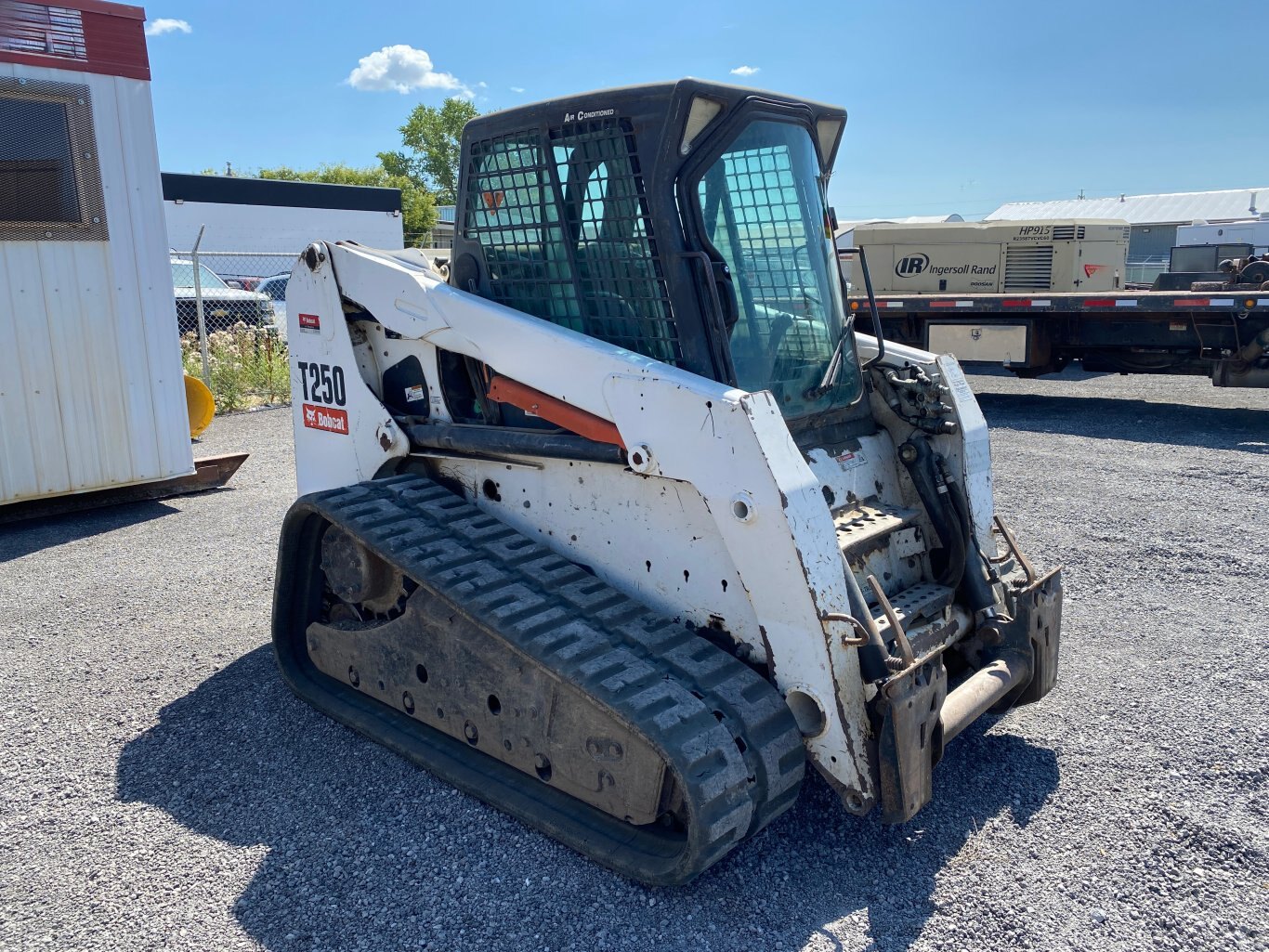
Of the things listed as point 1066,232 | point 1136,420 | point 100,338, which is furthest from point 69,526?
point 1066,232

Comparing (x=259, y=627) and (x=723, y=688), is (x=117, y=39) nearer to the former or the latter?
(x=259, y=627)

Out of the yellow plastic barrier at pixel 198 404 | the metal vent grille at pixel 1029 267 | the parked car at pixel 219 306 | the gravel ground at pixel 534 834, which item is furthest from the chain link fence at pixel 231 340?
the metal vent grille at pixel 1029 267

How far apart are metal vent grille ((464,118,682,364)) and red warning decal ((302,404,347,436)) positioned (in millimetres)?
1038

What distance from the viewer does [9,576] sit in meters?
5.96

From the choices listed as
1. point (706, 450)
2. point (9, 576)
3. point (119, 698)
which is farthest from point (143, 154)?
point (706, 450)

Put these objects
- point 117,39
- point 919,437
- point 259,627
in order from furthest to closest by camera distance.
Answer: point 117,39
point 259,627
point 919,437

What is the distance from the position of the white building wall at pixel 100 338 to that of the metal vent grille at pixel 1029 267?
34.8ft

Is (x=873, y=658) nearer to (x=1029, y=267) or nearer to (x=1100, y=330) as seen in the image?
(x=1100, y=330)

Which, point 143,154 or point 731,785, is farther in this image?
point 143,154

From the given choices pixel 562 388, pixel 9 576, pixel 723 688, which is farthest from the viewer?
pixel 9 576

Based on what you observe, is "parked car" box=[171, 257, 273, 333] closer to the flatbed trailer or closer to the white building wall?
the white building wall

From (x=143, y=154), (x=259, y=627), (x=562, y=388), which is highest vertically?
(x=143, y=154)

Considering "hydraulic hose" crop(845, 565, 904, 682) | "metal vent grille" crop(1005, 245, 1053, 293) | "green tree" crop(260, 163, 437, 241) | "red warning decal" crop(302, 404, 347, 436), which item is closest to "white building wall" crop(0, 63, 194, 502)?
"red warning decal" crop(302, 404, 347, 436)

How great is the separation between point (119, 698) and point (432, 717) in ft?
5.21
